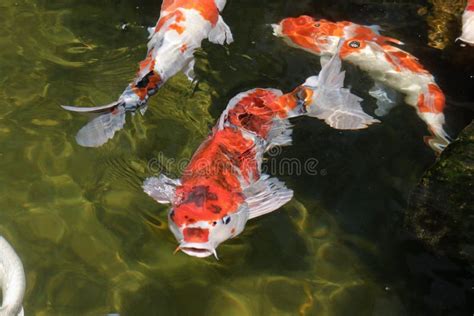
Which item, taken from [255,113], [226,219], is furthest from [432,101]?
[226,219]

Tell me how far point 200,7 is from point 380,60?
6.00 feet

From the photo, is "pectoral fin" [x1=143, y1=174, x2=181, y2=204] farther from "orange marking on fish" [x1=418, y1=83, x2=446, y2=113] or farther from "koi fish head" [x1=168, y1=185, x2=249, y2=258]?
"orange marking on fish" [x1=418, y1=83, x2=446, y2=113]

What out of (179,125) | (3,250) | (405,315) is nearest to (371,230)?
(405,315)

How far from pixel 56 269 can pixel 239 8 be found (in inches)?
142

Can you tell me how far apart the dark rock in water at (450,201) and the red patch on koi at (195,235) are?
1469 millimetres

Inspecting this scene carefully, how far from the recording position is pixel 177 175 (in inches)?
163

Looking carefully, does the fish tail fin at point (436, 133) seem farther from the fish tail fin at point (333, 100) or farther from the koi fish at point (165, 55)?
the koi fish at point (165, 55)

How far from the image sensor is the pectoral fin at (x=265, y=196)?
3545 mm

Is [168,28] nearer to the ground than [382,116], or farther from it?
farther from it

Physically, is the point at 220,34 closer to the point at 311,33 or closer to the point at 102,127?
the point at 311,33

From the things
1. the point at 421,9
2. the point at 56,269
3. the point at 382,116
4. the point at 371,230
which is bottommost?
the point at 56,269

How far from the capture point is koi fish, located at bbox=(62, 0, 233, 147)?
388 centimetres

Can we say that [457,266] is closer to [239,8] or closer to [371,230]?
[371,230]

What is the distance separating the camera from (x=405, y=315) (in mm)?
3449
